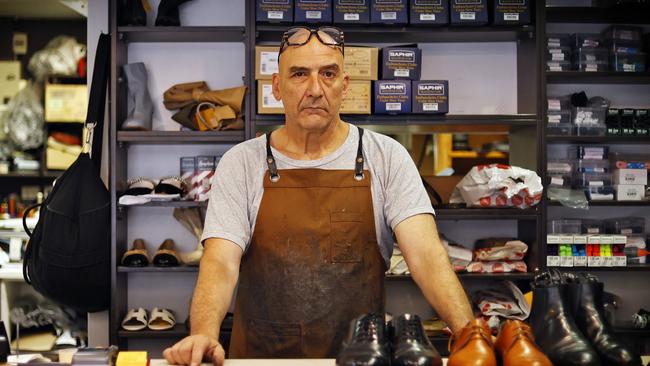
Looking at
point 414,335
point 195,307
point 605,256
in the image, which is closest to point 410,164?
point 195,307

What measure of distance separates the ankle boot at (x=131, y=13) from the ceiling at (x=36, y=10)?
2.23 m

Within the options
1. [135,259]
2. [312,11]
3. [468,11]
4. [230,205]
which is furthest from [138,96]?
[230,205]

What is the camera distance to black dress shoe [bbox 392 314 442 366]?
1.31m

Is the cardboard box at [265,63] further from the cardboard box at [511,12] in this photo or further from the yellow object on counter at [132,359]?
the yellow object on counter at [132,359]

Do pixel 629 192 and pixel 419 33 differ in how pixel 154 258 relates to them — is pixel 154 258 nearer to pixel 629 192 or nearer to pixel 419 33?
pixel 419 33

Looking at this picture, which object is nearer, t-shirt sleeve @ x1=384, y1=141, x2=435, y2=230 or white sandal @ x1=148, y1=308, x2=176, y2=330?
t-shirt sleeve @ x1=384, y1=141, x2=435, y2=230

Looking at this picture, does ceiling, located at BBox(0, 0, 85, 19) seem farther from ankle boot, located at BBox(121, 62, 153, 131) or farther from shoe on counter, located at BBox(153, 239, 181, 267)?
shoe on counter, located at BBox(153, 239, 181, 267)

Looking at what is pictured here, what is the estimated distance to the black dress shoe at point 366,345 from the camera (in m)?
1.31

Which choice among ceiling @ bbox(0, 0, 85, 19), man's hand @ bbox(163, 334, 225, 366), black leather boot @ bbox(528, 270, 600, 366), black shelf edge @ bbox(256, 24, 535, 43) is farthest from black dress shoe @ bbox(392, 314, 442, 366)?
ceiling @ bbox(0, 0, 85, 19)

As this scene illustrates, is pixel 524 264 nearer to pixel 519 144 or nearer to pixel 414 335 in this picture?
pixel 519 144

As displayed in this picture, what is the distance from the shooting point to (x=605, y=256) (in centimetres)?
417

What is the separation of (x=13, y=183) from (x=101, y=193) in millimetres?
2469

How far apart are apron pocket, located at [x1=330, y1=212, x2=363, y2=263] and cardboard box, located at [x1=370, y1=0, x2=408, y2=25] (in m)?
1.95

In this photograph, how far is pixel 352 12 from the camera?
3.96m
